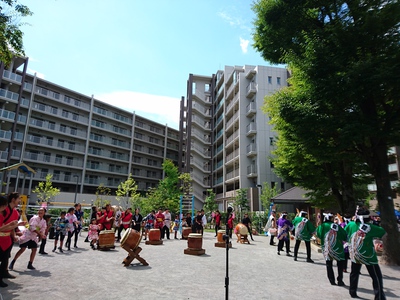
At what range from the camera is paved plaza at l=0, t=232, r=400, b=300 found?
→ 17.9ft

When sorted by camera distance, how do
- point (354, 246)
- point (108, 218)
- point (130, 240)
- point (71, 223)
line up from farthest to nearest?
point (108, 218) → point (71, 223) → point (130, 240) → point (354, 246)

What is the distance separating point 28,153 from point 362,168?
44.5 m

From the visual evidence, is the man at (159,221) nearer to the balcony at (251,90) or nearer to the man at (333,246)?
the man at (333,246)

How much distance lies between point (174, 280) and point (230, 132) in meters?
39.6

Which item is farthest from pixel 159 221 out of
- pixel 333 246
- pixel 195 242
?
pixel 333 246

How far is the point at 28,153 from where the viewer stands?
135 ft

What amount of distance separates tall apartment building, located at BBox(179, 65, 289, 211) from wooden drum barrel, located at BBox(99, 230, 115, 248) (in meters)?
20.6

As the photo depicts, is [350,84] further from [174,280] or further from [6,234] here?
[6,234]

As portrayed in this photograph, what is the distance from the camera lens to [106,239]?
37.9ft

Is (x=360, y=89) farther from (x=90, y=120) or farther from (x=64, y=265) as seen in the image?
(x=90, y=120)

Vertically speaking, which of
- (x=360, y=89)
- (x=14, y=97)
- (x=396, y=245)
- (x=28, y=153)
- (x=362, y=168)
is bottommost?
(x=396, y=245)

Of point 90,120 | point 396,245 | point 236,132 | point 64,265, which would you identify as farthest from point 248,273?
point 90,120

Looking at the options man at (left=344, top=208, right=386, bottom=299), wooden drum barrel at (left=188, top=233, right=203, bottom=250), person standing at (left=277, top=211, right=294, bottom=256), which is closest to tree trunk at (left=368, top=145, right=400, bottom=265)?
person standing at (left=277, top=211, right=294, bottom=256)

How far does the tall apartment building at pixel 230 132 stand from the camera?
36344 mm
